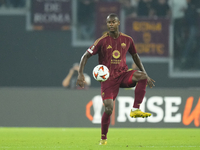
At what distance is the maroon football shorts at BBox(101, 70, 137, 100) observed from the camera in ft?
22.4

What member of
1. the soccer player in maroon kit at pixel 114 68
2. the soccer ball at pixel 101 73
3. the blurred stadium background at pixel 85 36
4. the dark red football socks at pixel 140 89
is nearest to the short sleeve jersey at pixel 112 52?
the soccer player in maroon kit at pixel 114 68

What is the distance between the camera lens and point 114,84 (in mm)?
6871

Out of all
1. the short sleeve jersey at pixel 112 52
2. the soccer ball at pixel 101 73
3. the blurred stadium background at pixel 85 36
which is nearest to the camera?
the soccer ball at pixel 101 73

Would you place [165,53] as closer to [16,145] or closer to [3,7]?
[3,7]

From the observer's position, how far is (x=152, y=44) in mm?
13906

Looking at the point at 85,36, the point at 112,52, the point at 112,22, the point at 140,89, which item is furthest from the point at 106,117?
the point at 85,36

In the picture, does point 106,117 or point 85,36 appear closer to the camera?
point 106,117

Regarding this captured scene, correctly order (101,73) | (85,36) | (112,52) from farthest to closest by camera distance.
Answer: (85,36) < (112,52) < (101,73)

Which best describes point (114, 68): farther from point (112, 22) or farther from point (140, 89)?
point (112, 22)

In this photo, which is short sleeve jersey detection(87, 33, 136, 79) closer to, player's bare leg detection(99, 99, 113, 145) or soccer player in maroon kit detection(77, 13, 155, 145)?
soccer player in maroon kit detection(77, 13, 155, 145)

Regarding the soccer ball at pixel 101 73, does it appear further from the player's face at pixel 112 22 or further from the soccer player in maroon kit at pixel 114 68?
the player's face at pixel 112 22

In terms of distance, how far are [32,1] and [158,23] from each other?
3415 millimetres

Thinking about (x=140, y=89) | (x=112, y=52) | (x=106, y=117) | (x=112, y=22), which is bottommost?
(x=106, y=117)

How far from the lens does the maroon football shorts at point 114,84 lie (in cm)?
682
